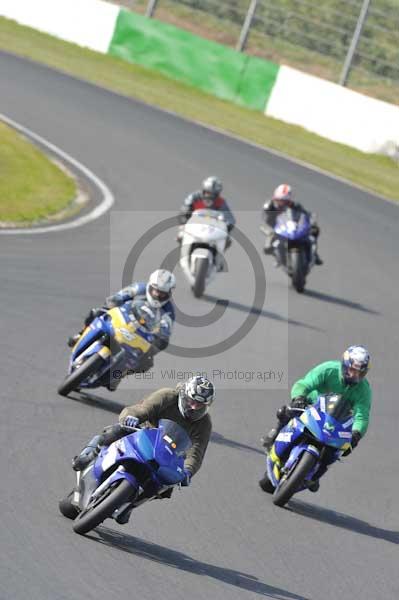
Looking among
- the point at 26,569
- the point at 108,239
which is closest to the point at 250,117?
the point at 108,239

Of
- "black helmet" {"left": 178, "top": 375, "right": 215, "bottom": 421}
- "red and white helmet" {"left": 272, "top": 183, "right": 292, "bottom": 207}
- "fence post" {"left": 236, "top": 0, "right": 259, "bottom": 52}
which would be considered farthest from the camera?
"fence post" {"left": 236, "top": 0, "right": 259, "bottom": 52}

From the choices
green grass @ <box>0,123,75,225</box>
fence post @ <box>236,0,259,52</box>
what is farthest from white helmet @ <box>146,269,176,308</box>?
fence post @ <box>236,0,259,52</box>

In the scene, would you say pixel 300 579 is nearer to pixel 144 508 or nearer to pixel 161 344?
pixel 144 508

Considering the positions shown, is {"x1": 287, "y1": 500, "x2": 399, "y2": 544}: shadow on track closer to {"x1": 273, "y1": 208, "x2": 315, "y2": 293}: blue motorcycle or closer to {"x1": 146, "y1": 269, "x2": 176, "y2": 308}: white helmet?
{"x1": 146, "y1": 269, "x2": 176, "y2": 308}: white helmet

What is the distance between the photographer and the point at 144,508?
32.5 ft

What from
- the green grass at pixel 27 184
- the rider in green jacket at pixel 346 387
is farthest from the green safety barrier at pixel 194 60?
the rider in green jacket at pixel 346 387

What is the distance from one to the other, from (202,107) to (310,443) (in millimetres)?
23479

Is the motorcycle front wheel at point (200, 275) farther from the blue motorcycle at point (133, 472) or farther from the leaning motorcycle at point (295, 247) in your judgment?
the blue motorcycle at point (133, 472)

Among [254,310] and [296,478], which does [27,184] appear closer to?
[254,310]

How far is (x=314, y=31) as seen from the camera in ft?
113

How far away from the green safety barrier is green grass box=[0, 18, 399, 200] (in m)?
0.39

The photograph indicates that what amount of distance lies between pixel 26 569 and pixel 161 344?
16.0ft

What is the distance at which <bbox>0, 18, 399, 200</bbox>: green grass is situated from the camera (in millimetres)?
30531

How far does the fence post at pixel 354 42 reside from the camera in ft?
→ 108
